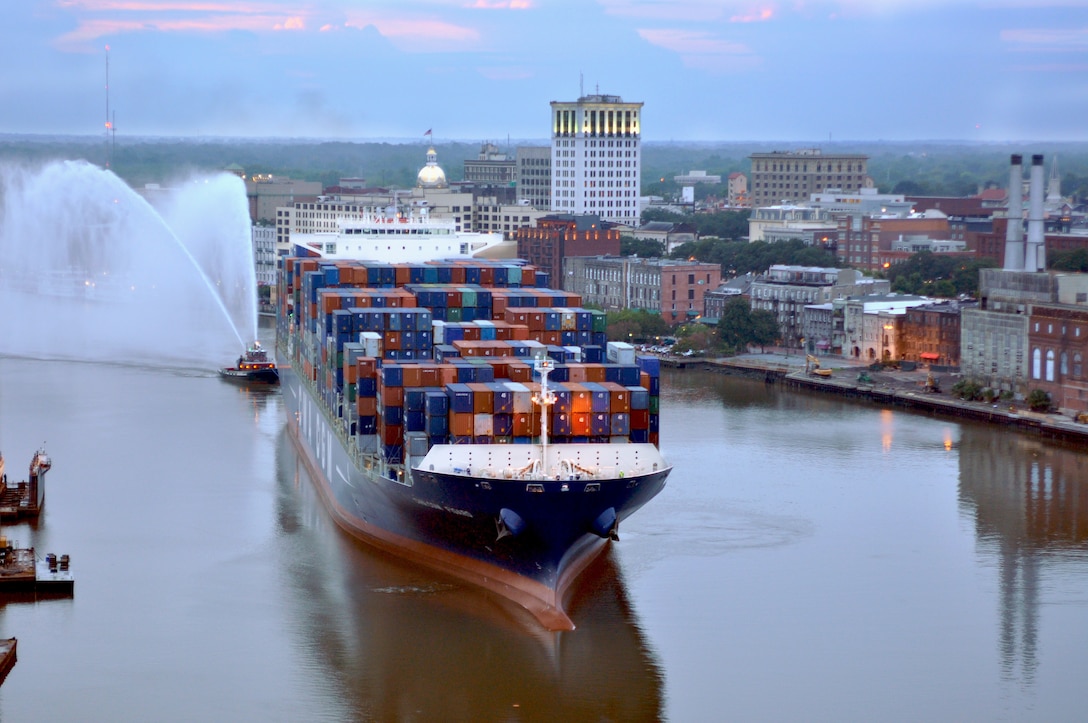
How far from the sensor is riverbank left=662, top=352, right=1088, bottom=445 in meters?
37.7

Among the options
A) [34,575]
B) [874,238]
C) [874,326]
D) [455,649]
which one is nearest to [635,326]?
[874,326]

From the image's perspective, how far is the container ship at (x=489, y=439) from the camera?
847 inches

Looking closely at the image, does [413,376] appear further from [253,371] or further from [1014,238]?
[1014,238]

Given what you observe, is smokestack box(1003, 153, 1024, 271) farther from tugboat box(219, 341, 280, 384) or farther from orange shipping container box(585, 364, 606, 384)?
orange shipping container box(585, 364, 606, 384)

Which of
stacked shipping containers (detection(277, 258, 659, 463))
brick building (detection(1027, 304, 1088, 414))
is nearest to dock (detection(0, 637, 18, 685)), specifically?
stacked shipping containers (detection(277, 258, 659, 463))

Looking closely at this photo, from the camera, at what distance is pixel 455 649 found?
2016 centimetres

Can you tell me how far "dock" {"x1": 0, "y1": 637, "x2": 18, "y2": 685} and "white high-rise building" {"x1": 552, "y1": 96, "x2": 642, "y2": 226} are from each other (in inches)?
2812

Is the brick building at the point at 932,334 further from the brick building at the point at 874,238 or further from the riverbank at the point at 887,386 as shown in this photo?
the brick building at the point at 874,238

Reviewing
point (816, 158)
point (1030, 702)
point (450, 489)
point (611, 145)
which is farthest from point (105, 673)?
point (816, 158)

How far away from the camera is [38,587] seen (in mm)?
22109

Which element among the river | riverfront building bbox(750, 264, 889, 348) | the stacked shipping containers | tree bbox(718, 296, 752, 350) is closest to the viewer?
the river

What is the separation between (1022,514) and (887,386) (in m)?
15.9

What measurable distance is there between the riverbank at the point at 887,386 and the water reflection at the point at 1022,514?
34.3 inches

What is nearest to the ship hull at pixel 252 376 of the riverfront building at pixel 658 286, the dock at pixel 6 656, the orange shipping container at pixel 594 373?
the riverfront building at pixel 658 286
